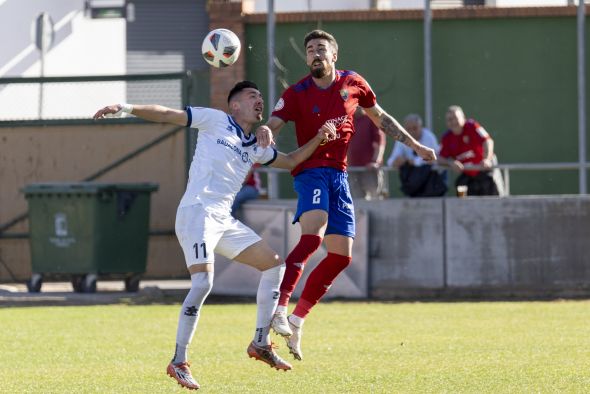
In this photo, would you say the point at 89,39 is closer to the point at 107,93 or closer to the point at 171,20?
the point at 171,20

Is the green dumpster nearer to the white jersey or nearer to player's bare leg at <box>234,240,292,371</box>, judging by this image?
player's bare leg at <box>234,240,292,371</box>

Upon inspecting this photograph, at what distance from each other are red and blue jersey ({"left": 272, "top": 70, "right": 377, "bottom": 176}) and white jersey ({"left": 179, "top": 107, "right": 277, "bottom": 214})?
95cm

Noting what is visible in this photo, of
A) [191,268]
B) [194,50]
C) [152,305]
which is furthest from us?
[194,50]

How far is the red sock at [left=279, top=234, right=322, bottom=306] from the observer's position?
9.23 meters

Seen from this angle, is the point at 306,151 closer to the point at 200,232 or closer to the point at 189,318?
the point at 200,232

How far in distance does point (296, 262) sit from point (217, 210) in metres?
1.05

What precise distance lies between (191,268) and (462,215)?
840 cm

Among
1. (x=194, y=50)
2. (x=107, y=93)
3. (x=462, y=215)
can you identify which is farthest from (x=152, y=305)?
(x=194, y=50)

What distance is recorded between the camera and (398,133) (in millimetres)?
9930

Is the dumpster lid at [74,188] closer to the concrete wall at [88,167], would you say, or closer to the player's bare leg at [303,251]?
the concrete wall at [88,167]

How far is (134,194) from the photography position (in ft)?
57.8

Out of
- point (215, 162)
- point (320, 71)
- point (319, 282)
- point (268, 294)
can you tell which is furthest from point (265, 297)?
point (320, 71)

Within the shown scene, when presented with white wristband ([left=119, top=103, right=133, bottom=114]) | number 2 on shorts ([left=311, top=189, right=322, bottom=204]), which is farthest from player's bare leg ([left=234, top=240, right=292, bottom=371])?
white wristband ([left=119, top=103, right=133, bottom=114])

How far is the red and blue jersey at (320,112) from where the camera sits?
962 centimetres
